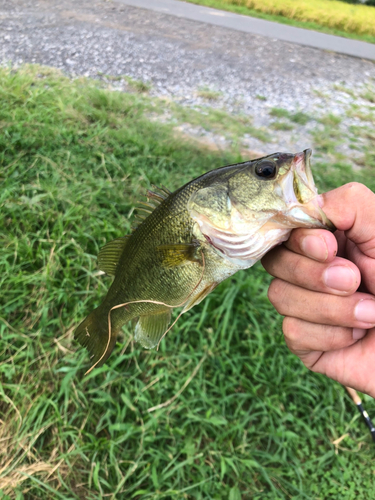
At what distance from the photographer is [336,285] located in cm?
120

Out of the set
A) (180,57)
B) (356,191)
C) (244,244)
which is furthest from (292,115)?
(244,244)

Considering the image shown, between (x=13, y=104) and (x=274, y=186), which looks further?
Answer: (x=13, y=104)

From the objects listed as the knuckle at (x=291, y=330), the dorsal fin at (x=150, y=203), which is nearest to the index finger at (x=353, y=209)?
the knuckle at (x=291, y=330)

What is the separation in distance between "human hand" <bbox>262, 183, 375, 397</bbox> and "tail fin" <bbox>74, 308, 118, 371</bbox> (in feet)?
2.66

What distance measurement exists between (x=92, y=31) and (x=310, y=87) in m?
4.76

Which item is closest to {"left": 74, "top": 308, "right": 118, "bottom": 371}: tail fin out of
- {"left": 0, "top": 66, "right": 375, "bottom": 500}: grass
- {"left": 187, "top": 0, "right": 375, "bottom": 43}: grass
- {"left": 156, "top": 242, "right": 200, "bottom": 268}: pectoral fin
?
{"left": 156, "top": 242, "right": 200, "bottom": 268}: pectoral fin

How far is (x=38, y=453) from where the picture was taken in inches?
78.9

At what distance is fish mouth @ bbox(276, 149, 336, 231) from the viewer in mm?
1039

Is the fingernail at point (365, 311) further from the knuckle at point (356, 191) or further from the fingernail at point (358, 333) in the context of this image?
the knuckle at point (356, 191)

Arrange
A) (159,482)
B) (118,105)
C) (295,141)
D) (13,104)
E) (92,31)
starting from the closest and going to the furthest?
1. (159,482)
2. (13,104)
3. (118,105)
4. (295,141)
5. (92,31)

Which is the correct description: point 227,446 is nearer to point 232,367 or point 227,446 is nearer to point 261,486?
point 261,486

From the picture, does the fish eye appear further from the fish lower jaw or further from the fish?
the fish lower jaw

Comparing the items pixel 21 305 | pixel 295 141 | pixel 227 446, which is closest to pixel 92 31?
pixel 295 141

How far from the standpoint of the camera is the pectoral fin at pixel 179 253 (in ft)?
4.04
